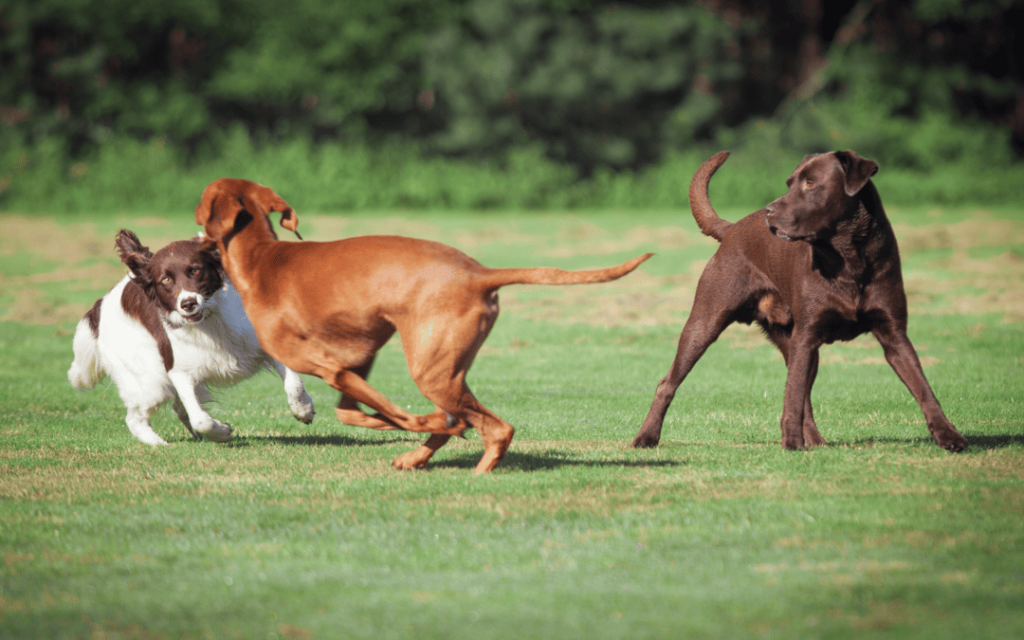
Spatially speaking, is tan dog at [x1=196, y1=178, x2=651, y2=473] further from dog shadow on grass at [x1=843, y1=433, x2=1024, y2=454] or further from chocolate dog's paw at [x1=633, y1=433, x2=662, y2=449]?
dog shadow on grass at [x1=843, y1=433, x2=1024, y2=454]

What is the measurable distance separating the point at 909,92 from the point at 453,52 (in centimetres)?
1508

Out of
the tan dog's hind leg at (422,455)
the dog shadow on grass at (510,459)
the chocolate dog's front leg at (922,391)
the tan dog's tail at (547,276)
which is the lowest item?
the dog shadow on grass at (510,459)

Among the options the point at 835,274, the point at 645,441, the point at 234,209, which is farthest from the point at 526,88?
the point at 234,209

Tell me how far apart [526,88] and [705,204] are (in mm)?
28883

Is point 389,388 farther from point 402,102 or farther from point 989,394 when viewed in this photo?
point 402,102

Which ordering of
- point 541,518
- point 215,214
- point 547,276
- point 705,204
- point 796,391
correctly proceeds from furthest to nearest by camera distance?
point 705,204, point 796,391, point 215,214, point 547,276, point 541,518

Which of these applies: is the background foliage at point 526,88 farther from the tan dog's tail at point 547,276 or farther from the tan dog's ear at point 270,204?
the tan dog's tail at point 547,276

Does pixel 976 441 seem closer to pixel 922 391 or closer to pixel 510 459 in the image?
pixel 922 391

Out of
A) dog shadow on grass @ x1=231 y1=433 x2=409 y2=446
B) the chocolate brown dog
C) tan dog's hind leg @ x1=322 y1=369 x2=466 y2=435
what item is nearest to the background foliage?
dog shadow on grass @ x1=231 y1=433 x2=409 y2=446

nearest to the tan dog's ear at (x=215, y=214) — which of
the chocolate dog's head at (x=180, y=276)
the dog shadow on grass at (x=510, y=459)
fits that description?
the chocolate dog's head at (x=180, y=276)

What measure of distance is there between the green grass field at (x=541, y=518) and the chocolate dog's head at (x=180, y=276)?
0.92 metres

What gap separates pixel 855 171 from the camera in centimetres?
643

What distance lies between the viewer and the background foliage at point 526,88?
110 ft

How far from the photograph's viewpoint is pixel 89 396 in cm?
988
